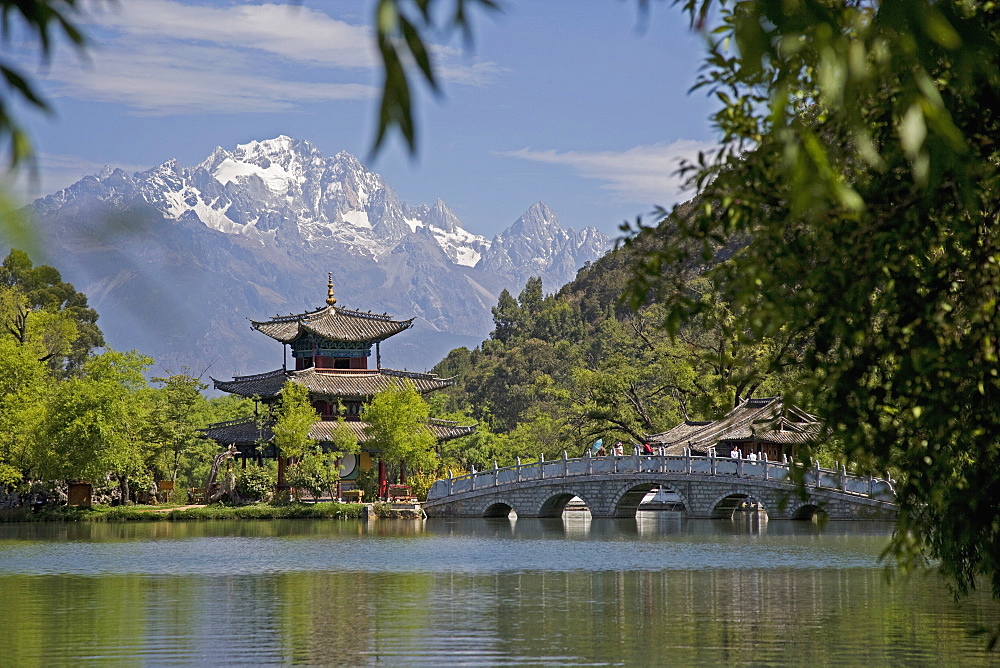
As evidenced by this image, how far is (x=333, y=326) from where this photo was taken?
150ft

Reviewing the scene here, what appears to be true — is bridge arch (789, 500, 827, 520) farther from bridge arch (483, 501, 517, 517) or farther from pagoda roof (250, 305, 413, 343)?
pagoda roof (250, 305, 413, 343)

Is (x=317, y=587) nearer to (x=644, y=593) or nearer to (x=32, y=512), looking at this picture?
(x=644, y=593)

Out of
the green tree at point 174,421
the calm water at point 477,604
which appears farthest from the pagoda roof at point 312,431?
the calm water at point 477,604

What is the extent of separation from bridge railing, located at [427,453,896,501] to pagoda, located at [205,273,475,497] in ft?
15.0

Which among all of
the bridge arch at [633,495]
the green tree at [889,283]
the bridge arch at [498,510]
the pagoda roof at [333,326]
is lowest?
the bridge arch at [498,510]

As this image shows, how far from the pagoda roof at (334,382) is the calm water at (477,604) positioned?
1443cm

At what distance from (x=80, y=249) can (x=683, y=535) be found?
29.4 m

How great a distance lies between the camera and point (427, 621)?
49.1ft

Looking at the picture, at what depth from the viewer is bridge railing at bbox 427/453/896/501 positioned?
105 feet

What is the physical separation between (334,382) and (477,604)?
27922 millimetres

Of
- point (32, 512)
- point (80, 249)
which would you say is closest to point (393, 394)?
Answer: point (32, 512)

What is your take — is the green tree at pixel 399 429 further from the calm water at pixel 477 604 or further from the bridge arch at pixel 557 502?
the calm water at pixel 477 604

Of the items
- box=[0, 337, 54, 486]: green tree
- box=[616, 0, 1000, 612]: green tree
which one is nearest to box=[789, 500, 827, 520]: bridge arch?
box=[0, 337, 54, 486]: green tree

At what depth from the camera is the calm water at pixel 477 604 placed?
41.3 ft
